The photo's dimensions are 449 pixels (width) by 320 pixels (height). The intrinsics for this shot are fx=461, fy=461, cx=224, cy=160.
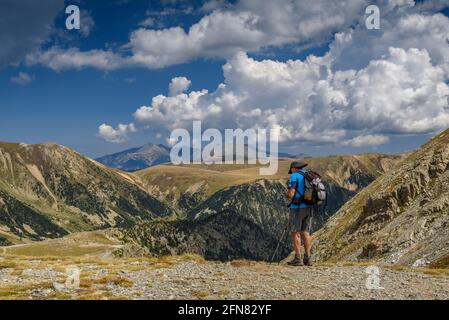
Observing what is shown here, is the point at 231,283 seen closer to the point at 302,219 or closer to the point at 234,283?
the point at 234,283

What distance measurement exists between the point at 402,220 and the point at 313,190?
51.5m

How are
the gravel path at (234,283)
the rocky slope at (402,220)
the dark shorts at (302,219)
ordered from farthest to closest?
the rocky slope at (402,220) < the dark shorts at (302,219) < the gravel path at (234,283)

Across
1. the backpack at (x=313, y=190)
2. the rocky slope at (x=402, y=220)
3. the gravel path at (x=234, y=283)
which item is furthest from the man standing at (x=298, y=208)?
the rocky slope at (x=402, y=220)

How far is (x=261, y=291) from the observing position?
17875 millimetres

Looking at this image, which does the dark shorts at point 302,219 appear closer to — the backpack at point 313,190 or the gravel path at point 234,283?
the backpack at point 313,190

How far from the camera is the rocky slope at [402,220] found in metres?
54.5

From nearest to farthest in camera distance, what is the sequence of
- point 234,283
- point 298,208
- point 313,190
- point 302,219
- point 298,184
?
1. point 234,283
2. point 313,190
3. point 298,184
4. point 298,208
5. point 302,219

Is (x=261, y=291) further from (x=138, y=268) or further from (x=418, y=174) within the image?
(x=418, y=174)

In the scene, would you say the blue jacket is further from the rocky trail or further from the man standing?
the rocky trail

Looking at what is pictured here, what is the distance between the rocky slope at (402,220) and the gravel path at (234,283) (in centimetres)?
2096

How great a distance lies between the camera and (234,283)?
65.1 ft

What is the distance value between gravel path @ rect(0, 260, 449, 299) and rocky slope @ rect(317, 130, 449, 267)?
825 inches

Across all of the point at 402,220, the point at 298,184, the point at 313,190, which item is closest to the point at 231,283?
the point at 298,184
